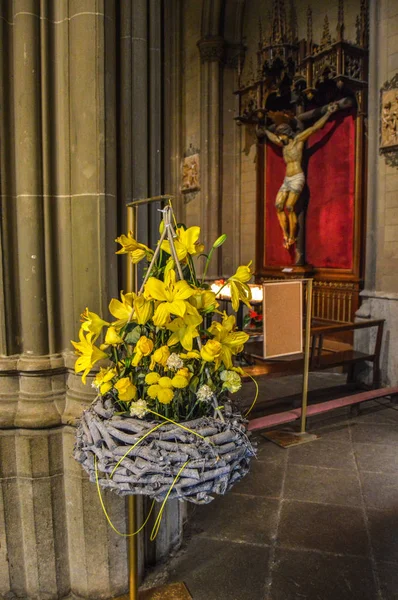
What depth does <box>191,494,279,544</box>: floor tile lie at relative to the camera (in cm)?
281

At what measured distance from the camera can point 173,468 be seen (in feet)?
4.89

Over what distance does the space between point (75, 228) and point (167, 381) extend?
103 cm

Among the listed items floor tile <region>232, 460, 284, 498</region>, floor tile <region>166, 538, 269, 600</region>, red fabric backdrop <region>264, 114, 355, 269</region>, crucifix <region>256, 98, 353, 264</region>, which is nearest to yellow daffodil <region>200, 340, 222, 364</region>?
floor tile <region>166, 538, 269, 600</region>

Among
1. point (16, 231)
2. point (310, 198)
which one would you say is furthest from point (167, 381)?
point (310, 198)

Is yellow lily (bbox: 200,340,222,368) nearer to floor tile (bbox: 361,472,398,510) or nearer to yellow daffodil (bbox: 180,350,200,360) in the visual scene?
yellow daffodil (bbox: 180,350,200,360)

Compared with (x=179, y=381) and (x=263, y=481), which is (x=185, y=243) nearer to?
(x=179, y=381)

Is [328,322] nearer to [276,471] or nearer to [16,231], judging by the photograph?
[276,471]

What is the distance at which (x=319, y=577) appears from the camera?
243cm

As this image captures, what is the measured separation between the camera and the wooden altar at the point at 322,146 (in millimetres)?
7035

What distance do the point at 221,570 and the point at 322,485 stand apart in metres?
1.14

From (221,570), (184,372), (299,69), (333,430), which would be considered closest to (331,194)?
(299,69)

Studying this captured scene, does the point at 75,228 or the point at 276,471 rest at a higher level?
the point at 75,228

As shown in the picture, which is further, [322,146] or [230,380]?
[322,146]

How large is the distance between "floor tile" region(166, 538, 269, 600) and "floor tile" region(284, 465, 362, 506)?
27.3 inches
